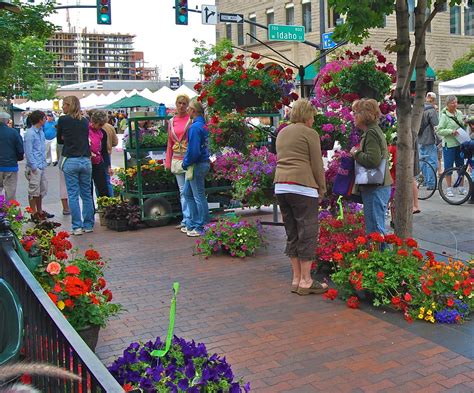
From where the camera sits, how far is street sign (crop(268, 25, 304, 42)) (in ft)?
51.4

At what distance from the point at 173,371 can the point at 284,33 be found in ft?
46.6

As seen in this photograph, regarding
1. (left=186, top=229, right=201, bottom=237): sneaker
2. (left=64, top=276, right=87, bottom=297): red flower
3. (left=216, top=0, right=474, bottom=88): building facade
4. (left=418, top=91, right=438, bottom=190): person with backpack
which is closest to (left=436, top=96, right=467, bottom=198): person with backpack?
(left=418, top=91, right=438, bottom=190): person with backpack

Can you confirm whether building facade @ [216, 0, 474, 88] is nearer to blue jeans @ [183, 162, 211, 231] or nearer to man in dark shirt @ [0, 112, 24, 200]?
man in dark shirt @ [0, 112, 24, 200]

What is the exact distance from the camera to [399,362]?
415 cm

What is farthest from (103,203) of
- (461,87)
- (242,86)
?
(461,87)

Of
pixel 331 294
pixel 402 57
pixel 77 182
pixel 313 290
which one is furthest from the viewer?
pixel 77 182

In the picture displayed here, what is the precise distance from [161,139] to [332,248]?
454cm

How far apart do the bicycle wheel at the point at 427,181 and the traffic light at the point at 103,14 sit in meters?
12.8

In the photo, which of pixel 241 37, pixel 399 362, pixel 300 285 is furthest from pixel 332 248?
pixel 241 37

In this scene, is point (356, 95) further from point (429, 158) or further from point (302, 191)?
point (429, 158)

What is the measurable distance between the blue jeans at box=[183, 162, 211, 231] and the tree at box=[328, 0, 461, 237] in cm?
303

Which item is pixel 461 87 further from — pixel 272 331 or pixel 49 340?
pixel 49 340

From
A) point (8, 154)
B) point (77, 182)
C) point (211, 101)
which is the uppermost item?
point (211, 101)

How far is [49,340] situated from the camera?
8.64ft
